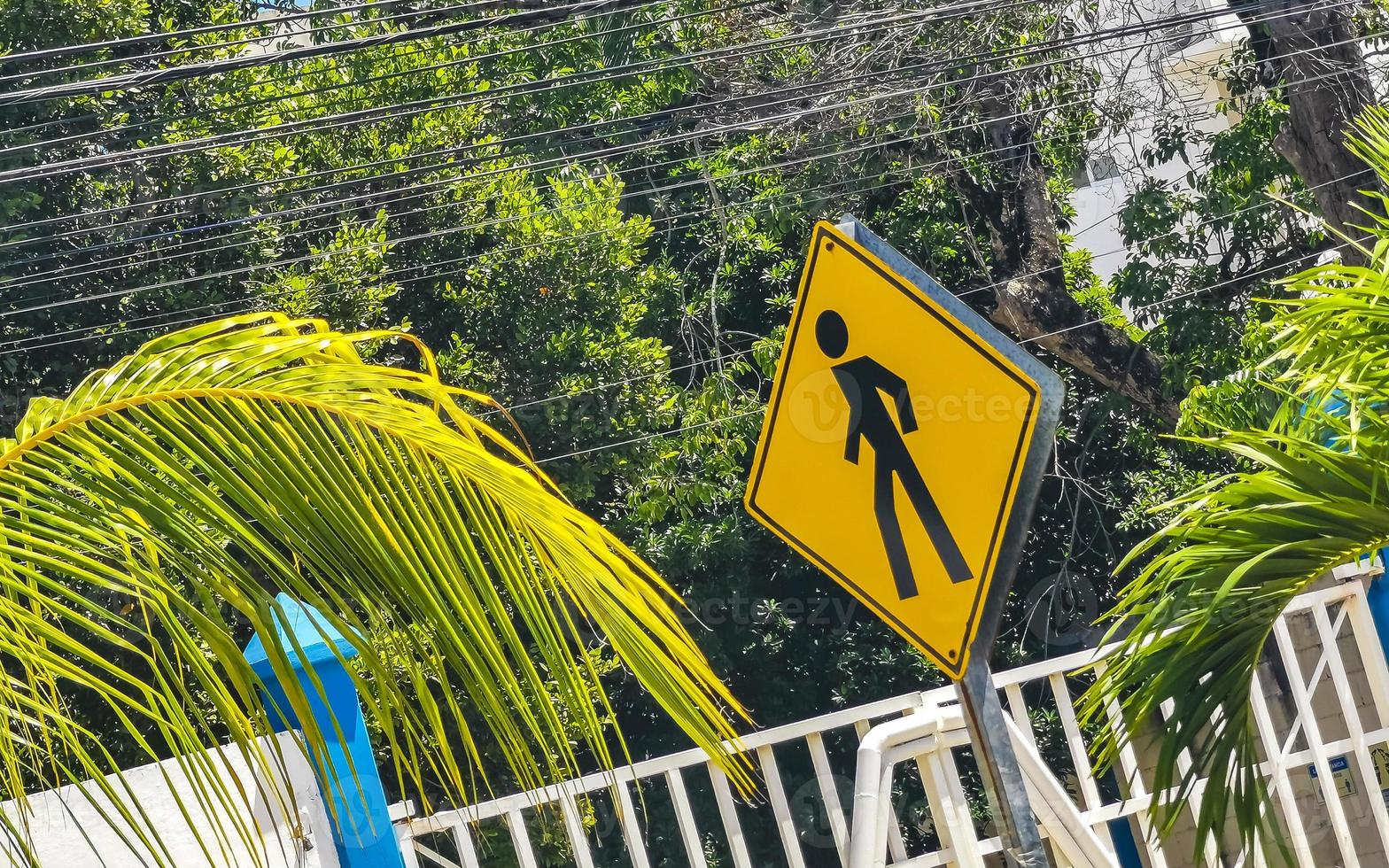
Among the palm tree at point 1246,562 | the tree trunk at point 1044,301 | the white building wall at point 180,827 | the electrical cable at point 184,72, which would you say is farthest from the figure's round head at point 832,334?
the tree trunk at point 1044,301

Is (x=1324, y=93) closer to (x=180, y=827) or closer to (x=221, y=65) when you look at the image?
(x=221, y=65)

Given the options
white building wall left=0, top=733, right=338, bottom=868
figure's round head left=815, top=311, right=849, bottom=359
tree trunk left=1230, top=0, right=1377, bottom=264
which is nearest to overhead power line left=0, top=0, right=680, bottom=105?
white building wall left=0, top=733, right=338, bottom=868

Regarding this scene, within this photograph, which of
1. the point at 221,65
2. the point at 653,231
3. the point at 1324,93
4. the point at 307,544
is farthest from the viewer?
the point at 653,231

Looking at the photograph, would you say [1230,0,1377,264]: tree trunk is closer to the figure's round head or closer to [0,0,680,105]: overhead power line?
[0,0,680,105]: overhead power line

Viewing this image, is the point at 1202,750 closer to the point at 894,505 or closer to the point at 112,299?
the point at 894,505

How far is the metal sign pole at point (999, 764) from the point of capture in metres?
2.12

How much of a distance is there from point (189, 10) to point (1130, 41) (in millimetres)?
8489

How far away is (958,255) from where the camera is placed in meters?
14.1

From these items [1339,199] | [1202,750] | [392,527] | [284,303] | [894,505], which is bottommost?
[1202,750]

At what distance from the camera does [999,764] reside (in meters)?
2.13

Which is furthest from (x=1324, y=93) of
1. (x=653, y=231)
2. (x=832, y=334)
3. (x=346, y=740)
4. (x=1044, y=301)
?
(x=346, y=740)

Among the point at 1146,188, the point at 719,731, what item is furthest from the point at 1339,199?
the point at 719,731

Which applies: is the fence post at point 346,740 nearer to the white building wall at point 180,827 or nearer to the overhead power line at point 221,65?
the white building wall at point 180,827

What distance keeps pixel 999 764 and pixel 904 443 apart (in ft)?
1.79
